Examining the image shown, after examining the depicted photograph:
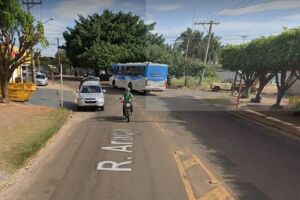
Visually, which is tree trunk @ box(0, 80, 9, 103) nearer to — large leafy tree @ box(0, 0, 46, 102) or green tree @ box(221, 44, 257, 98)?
large leafy tree @ box(0, 0, 46, 102)

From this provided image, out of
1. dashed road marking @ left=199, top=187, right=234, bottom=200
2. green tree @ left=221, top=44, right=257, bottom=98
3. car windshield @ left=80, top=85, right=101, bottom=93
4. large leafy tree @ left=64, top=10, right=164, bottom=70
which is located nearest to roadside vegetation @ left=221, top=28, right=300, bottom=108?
green tree @ left=221, top=44, right=257, bottom=98

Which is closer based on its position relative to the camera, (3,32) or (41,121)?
(41,121)

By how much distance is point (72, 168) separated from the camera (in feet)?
34.6

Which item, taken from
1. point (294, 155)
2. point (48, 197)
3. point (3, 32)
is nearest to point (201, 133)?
point (294, 155)

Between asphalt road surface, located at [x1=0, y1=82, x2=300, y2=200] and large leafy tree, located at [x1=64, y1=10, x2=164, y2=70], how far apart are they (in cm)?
4838

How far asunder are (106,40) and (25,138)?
57610 mm

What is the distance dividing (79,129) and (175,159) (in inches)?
287

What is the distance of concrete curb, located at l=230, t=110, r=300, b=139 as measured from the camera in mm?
18375

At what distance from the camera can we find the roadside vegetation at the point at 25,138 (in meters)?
11.1

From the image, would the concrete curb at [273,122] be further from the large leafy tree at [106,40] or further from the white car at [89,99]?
the large leafy tree at [106,40]

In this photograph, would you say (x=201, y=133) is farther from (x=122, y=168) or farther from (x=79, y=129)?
(x=122, y=168)

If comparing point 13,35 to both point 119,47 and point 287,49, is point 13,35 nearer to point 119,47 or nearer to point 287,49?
point 287,49

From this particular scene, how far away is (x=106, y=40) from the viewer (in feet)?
233

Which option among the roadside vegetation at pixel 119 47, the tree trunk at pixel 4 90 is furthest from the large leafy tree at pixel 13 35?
the roadside vegetation at pixel 119 47
